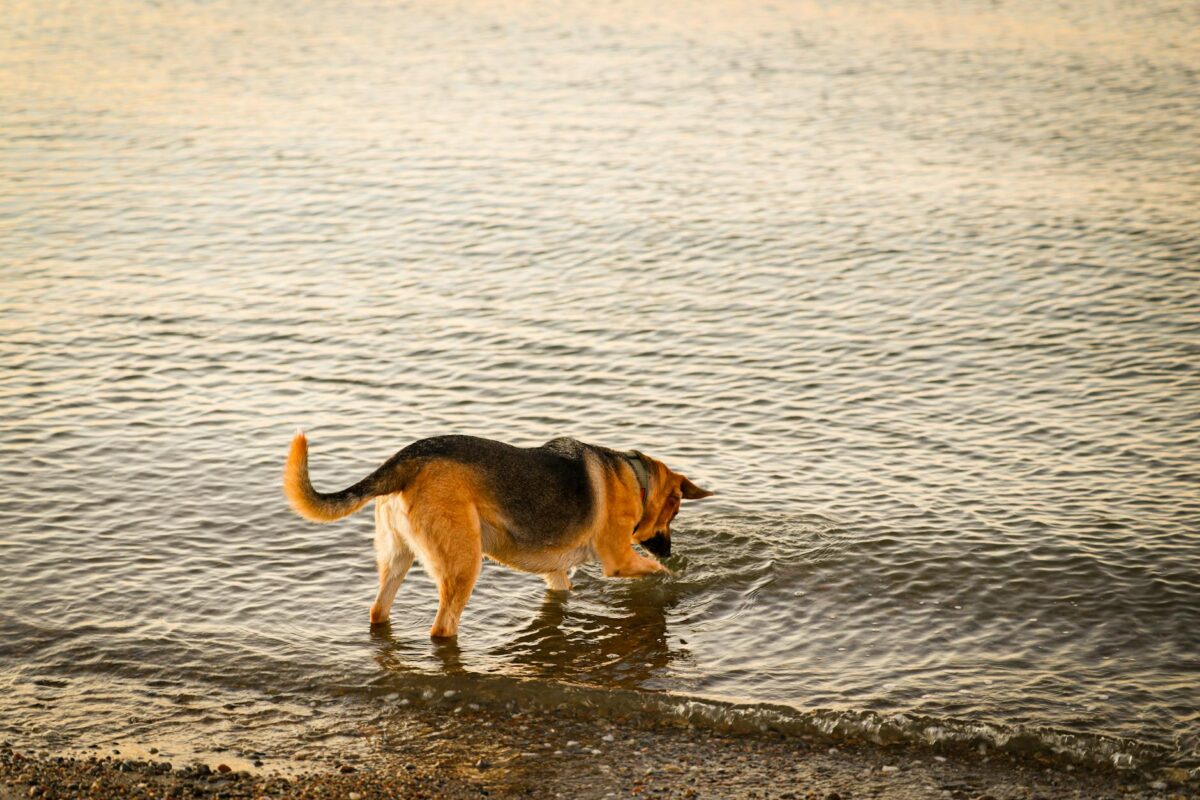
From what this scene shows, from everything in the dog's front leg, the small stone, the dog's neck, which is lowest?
the small stone

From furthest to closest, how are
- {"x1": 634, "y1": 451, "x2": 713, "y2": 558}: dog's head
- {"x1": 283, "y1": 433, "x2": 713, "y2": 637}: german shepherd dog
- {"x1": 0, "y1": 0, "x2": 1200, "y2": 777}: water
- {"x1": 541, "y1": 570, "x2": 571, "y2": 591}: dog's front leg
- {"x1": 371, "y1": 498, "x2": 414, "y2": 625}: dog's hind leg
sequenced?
{"x1": 541, "y1": 570, "x2": 571, "y2": 591}: dog's front leg, {"x1": 634, "y1": 451, "x2": 713, "y2": 558}: dog's head, {"x1": 0, "y1": 0, "x2": 1200, "y2": 777}: water, {"x1": 371, "y1": 498, "x2": 414, "y2": 625}: dog's hind leg, {"x1": 283, "y1": 433, "x2": 713, "y2": 637}: german shepherd dog

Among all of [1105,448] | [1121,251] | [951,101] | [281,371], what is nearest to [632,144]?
[951,101]

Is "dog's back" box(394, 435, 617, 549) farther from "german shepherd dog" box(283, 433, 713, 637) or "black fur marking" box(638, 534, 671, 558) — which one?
"black fur marking" box(638, 534, 671, 558)

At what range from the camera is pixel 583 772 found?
7805 mm

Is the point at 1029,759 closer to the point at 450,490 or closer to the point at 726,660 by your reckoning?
the point at 726,660

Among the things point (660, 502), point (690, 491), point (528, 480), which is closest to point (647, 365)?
point (690, 491)

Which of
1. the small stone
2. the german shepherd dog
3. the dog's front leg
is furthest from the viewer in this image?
the dog's front leg

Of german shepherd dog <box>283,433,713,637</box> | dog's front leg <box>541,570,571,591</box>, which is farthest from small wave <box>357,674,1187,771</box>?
dog's front leg <box>541,570,571,591</box>

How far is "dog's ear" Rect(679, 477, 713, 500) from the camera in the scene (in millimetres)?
10375

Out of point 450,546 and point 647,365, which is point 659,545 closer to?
point 450,546

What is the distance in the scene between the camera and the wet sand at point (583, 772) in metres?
7.46

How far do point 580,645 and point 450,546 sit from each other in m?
1.33

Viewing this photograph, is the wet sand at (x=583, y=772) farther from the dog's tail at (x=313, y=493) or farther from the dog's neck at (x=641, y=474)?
the dog's neck at (x=641, y=474)

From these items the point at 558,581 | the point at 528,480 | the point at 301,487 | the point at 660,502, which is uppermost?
the point at 301,487
